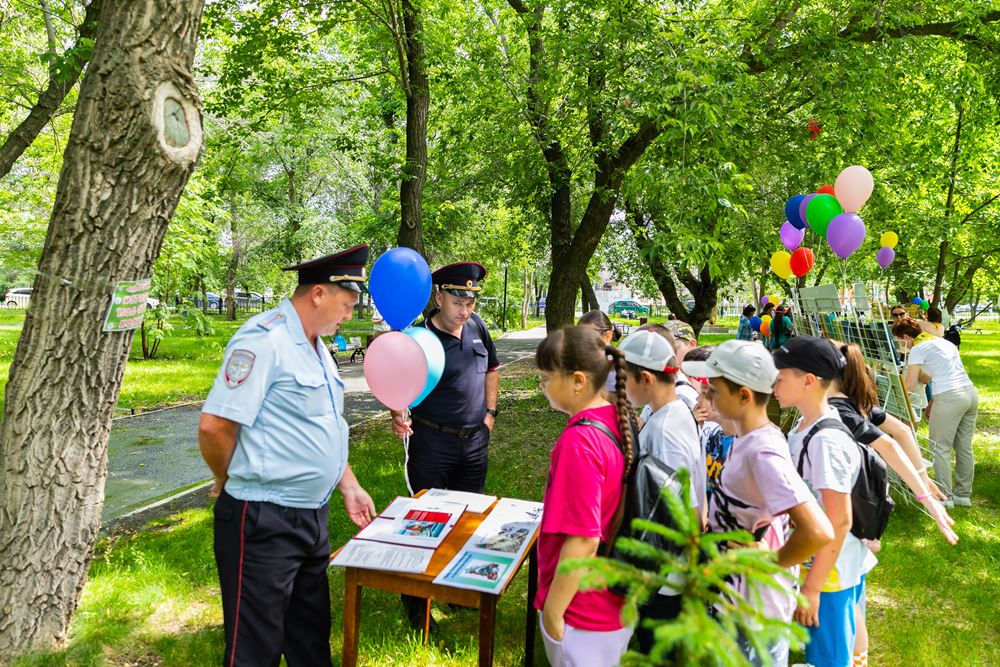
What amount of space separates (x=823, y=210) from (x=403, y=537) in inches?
221

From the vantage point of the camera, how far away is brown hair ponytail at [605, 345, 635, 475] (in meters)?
1.96

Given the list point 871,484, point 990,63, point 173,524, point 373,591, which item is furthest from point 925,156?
point 173,524

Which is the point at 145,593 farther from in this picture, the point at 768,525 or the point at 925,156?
the point at 925,156

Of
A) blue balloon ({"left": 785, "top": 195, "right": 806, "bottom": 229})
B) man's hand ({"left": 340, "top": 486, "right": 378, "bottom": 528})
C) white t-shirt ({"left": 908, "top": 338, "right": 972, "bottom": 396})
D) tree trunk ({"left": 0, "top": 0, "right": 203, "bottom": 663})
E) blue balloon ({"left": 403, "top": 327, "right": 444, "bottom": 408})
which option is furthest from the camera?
blue balloon ({"left": 785, "top": 195, "right": 806, "bottom": 229})

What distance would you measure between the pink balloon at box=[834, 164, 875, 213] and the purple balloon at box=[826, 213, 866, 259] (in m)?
0.18

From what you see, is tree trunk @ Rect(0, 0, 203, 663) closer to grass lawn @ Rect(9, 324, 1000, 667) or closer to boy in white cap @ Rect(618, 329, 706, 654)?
grass lawn @ Rect(9, 324, 1000, 667)

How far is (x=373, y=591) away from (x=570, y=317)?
6585mm

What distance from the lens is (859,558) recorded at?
2482 mm

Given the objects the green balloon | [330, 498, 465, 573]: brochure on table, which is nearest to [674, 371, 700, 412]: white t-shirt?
[330, 498, 465, 573]: brochure on table

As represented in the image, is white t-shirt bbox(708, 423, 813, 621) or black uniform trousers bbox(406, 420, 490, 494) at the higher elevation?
white t-shirt bbox(708, 423, 813, 621)

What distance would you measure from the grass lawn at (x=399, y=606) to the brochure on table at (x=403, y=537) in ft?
2.32

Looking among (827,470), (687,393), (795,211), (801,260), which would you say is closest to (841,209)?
(795,211)

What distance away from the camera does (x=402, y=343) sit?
128 inches

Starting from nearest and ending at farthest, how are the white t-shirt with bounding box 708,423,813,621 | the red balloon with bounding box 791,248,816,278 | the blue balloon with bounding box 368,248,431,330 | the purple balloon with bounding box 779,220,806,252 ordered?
the white t-shirt with bounding box 708,423,813,621
the blue balloon with bounding box 368,248,431,330
the purple balloon with bounding box 779,220,806,252
the red balloon with bounding box 791,248,816,278
